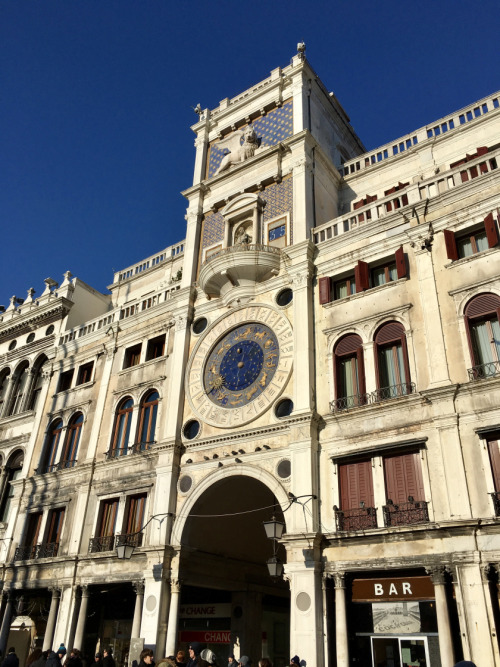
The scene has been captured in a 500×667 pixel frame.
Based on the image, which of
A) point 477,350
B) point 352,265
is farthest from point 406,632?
point 352,265

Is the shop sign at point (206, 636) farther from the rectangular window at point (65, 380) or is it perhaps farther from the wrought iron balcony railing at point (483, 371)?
the wrought iron balcony railing at point (483, 371)

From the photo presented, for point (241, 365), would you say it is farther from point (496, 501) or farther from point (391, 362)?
point (496, 501)

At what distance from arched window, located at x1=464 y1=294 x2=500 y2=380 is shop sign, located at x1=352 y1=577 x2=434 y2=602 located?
5.95m

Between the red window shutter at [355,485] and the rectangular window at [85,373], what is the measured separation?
54.0 feet

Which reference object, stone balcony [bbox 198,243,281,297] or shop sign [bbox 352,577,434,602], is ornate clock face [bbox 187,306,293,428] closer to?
stone balcony [bbox 198,243,281,297]

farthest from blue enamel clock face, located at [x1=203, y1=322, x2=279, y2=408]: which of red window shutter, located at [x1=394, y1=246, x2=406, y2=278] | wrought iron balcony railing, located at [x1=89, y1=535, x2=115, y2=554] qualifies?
wrought iron balcony railing, located at [x1=89, y1=535, x2=115, y2=554]

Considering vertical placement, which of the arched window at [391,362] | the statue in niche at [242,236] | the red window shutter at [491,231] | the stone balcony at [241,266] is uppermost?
the statue in niche at [242,236]

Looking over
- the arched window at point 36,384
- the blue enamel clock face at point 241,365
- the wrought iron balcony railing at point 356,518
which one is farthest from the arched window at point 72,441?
the wrought iron balcony railing at point 356,518

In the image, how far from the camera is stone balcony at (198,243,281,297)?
23141 millimetres

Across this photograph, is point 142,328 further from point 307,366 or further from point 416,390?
point 416,390

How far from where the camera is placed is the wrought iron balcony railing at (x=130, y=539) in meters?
21.8

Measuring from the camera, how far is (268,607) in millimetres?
24547

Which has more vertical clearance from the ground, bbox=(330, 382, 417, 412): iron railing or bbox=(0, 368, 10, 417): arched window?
bbox=(0, 368, 10, 417): arched window

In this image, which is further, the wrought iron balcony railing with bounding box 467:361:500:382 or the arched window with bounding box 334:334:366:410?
the arched window with bounding box 334:334:366:410
